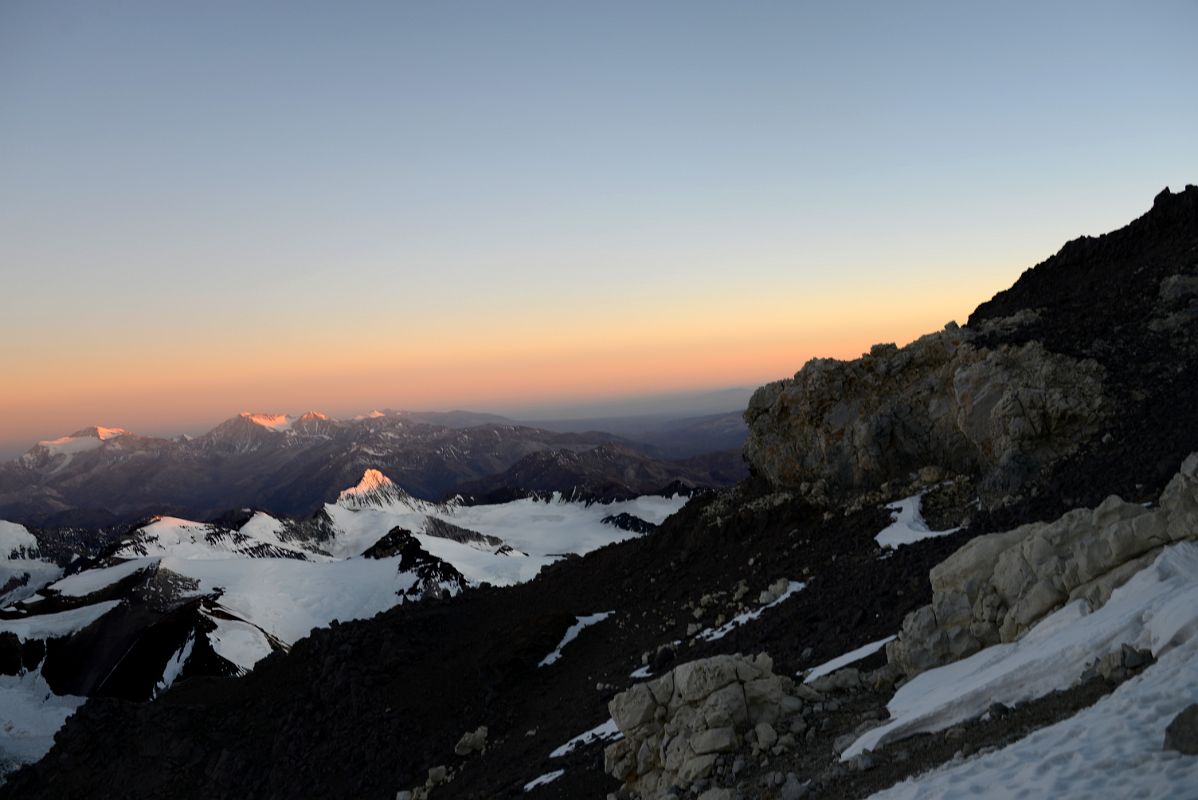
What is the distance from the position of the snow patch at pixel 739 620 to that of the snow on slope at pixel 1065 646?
34.3 feet


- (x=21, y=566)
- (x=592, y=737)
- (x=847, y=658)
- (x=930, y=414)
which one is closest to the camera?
(x=847, y=658)

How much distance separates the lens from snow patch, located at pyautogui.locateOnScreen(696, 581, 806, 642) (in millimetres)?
22203

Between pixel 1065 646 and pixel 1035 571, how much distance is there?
2741 mm

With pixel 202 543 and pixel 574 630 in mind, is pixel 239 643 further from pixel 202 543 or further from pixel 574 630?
pixel 202 543

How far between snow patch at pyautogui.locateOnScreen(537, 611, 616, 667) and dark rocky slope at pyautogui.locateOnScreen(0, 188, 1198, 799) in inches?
18.2

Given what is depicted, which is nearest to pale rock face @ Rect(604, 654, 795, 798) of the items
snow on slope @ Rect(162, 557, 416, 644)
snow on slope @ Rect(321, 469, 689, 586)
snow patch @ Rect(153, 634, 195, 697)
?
snow patch @ Rect(153, 634, 195, 697)

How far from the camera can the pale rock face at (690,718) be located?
1270 cm

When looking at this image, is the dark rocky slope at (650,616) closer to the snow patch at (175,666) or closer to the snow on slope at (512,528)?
the snow patch at (175,666)

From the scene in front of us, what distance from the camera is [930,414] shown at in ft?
96.1

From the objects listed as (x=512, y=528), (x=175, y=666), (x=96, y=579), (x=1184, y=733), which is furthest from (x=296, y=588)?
(x=512, y=528)

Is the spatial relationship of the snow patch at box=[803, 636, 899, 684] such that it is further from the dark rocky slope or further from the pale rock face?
the pale rock face

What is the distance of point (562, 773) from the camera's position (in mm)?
16062

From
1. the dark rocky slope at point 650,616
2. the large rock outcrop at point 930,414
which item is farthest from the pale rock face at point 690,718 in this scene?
the large rock outcrop at point 930,414

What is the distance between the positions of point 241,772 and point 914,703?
82.1 ft
